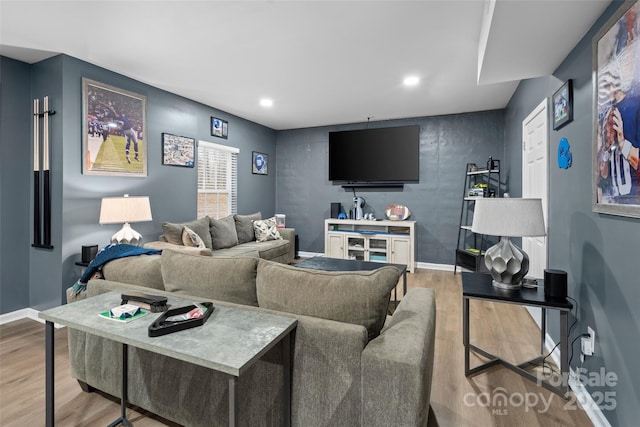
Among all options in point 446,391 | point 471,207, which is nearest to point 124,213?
point 446,391

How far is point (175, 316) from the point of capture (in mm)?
1229

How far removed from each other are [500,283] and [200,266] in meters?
1.90

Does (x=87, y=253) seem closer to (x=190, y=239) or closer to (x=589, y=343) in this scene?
(x=190, y=239)

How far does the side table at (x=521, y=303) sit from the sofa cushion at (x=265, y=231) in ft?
10.6

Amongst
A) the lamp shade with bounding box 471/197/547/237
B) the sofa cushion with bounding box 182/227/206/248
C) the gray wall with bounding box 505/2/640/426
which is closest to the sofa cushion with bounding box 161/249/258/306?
the lamp shade with bounding box 471/197/547/237

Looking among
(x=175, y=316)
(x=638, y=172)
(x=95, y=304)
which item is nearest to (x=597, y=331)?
(x=638, y=172)

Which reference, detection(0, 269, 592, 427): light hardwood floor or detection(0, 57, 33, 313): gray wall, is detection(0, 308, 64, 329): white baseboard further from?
detection(0, 269, 592, 427): light hardwood floor

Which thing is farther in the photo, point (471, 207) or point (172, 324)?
point (471, 207)

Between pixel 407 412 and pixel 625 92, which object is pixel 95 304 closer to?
pixel 407 412

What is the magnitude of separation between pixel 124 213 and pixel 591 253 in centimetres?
364

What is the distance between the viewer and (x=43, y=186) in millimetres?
2986

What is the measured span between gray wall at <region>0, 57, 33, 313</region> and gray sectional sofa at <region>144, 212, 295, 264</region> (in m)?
1.14

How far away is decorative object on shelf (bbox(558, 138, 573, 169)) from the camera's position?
2.09 metres

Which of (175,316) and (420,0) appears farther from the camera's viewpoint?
(420,0)
